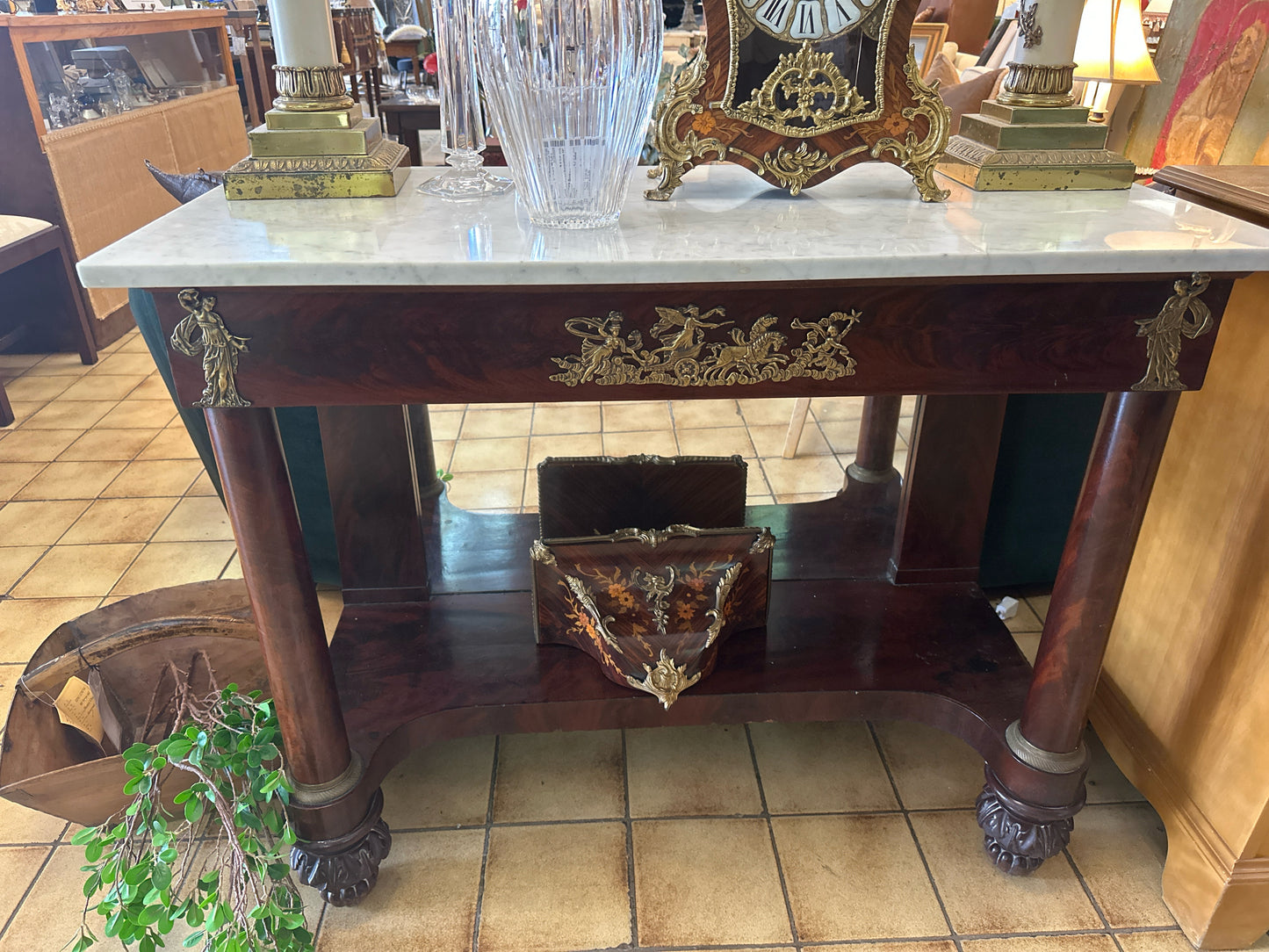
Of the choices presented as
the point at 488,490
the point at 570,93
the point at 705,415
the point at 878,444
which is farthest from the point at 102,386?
the point at 570,93

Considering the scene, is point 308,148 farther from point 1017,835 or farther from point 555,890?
point 1017,835

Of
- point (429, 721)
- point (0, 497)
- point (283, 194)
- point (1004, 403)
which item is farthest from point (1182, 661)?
point (0, 497)

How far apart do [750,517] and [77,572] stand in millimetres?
1442

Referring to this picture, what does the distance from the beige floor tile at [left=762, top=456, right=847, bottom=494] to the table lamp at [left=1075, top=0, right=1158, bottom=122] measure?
1.02m

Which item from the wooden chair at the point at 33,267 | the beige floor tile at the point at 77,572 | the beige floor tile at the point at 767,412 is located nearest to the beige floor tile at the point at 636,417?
the beige floor tile at the point at 767,412

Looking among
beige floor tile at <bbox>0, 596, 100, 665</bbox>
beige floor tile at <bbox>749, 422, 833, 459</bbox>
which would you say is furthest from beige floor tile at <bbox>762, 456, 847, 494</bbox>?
beige floor tile at <bbox>0, 596, 100, 665</bbox>

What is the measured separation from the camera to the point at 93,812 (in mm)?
1203

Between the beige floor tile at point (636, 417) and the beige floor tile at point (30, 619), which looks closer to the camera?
the beige floor tile at point (30, 619)

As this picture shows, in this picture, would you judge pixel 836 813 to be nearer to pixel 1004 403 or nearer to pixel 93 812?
pixel 1004 403

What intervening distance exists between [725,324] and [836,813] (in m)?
0.83

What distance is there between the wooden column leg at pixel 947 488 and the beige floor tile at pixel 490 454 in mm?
1187

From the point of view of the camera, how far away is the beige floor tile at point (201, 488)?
7.32 ft

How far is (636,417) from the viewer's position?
8.62 feet

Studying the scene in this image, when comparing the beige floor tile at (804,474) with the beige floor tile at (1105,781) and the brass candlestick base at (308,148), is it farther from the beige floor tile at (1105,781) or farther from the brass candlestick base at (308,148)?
the brass candlestick base at (308,148)
